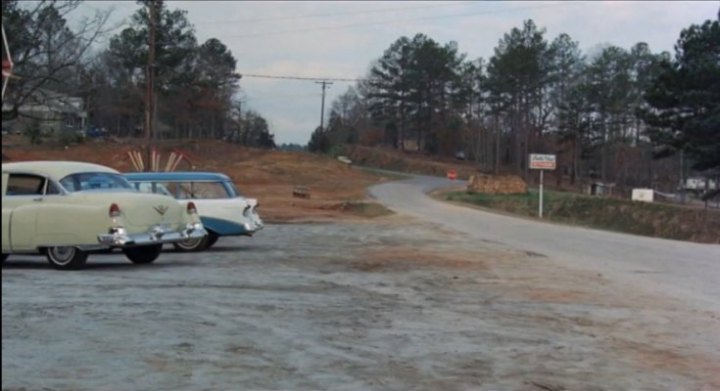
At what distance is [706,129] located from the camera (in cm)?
5378

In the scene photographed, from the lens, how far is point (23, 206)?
13.1 meters

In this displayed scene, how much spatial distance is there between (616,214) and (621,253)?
105 feet

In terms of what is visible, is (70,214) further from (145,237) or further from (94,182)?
(145,237)

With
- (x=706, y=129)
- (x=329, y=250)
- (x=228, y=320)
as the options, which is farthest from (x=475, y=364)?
(x=706, y=129)

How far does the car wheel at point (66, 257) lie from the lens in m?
14.0

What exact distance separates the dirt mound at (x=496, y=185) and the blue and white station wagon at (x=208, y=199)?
44941 millimetres

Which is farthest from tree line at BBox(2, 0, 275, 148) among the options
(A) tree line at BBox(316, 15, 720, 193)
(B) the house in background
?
(A) tree line at BBox(316, 15, 720, 193)

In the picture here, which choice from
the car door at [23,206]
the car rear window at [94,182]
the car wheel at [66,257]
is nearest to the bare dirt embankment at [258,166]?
the car rear window at [94,182]

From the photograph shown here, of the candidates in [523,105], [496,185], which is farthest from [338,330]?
[523,105]

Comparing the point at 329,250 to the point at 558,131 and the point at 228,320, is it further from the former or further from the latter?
the point at 558,131

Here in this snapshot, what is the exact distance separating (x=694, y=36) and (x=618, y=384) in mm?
53959

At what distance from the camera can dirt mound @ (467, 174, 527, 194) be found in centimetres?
6341

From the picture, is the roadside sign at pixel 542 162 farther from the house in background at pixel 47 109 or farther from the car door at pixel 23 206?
the car door at pixel 23 206

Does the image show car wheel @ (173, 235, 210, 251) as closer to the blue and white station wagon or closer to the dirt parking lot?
the blue and white station wagon
